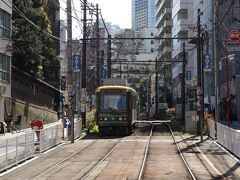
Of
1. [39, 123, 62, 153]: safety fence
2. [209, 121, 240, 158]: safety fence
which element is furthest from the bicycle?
[209, 121, 240, 158]: safety fence

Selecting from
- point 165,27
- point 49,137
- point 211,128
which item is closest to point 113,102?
point 211,128

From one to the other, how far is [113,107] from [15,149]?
17.3 m

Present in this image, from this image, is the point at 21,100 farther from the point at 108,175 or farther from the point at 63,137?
the point at 108,175

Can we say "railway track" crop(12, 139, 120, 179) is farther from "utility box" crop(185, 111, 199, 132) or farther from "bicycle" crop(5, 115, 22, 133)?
"bicycle" crop(5, 115, 22, 133)

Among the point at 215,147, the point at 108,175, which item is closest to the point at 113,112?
the point at 215,147

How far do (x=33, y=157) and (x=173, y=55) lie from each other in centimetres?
9035

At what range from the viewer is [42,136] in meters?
26.9

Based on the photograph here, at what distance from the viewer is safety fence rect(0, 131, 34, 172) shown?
1977 centimetres

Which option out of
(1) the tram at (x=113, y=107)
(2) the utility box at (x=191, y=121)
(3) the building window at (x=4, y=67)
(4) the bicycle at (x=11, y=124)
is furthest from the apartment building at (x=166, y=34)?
(1) the tram at (x=113, y=107)

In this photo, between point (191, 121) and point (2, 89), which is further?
point (2, 89)

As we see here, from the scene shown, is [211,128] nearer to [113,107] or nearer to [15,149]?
[113,107]

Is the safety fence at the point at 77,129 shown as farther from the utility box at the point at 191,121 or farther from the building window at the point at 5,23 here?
the building window at the point at 5,23

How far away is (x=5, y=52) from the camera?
4459cm

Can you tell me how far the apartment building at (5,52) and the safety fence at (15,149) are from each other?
19658 millimetres
